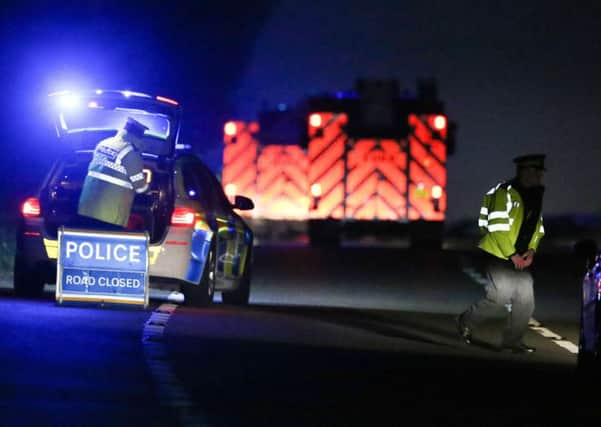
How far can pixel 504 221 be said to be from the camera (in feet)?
52.3

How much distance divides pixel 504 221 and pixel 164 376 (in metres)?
4.74

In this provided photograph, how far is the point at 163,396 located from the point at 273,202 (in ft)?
101

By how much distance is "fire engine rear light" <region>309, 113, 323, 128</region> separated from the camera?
39.7m

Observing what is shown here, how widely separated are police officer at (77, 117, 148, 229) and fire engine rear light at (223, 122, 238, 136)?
2383 cm

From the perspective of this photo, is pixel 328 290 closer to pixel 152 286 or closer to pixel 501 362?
pixel 152 286

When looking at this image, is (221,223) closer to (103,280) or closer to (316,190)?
(103,280)

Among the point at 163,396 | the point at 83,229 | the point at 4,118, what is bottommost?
the point at 163,396

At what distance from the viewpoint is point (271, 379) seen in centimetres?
1230

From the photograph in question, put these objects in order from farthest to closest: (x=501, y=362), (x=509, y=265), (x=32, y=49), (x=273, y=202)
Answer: (x=273, y=202) < (x=32, y=49) < (x=509, y=265) < (x=501, y=362)

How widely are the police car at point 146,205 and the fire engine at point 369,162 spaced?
20547 millimetres

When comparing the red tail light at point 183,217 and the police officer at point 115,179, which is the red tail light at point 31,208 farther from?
the red tail light at point 183,217

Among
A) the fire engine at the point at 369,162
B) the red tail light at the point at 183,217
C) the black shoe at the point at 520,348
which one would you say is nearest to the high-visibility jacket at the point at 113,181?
the red tail light at the point at 183,217

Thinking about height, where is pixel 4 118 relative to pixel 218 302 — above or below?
above

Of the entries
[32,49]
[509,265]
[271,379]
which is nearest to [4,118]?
[32,49]
